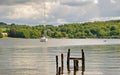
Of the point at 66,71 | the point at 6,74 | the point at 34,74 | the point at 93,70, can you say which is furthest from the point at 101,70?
the point at 6,74

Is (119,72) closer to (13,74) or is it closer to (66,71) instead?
(66,71)

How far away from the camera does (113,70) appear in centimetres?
6347

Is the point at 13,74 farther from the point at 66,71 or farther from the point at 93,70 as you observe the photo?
the point at 93,70

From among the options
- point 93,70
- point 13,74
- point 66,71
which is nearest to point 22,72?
point 13,74

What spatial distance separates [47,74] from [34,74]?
202 centimetres

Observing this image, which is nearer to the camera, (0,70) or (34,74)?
(34,74)

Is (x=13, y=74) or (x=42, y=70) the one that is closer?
(x=13, y=74)

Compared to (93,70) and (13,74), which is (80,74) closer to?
(93,70)

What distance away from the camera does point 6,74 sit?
59.7 m

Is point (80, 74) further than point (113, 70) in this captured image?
No

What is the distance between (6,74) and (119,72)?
58.0 feet

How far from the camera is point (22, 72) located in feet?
202

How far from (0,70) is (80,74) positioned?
15028 mm

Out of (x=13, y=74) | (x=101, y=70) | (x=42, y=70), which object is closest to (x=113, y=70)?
(x=101, y=70)
